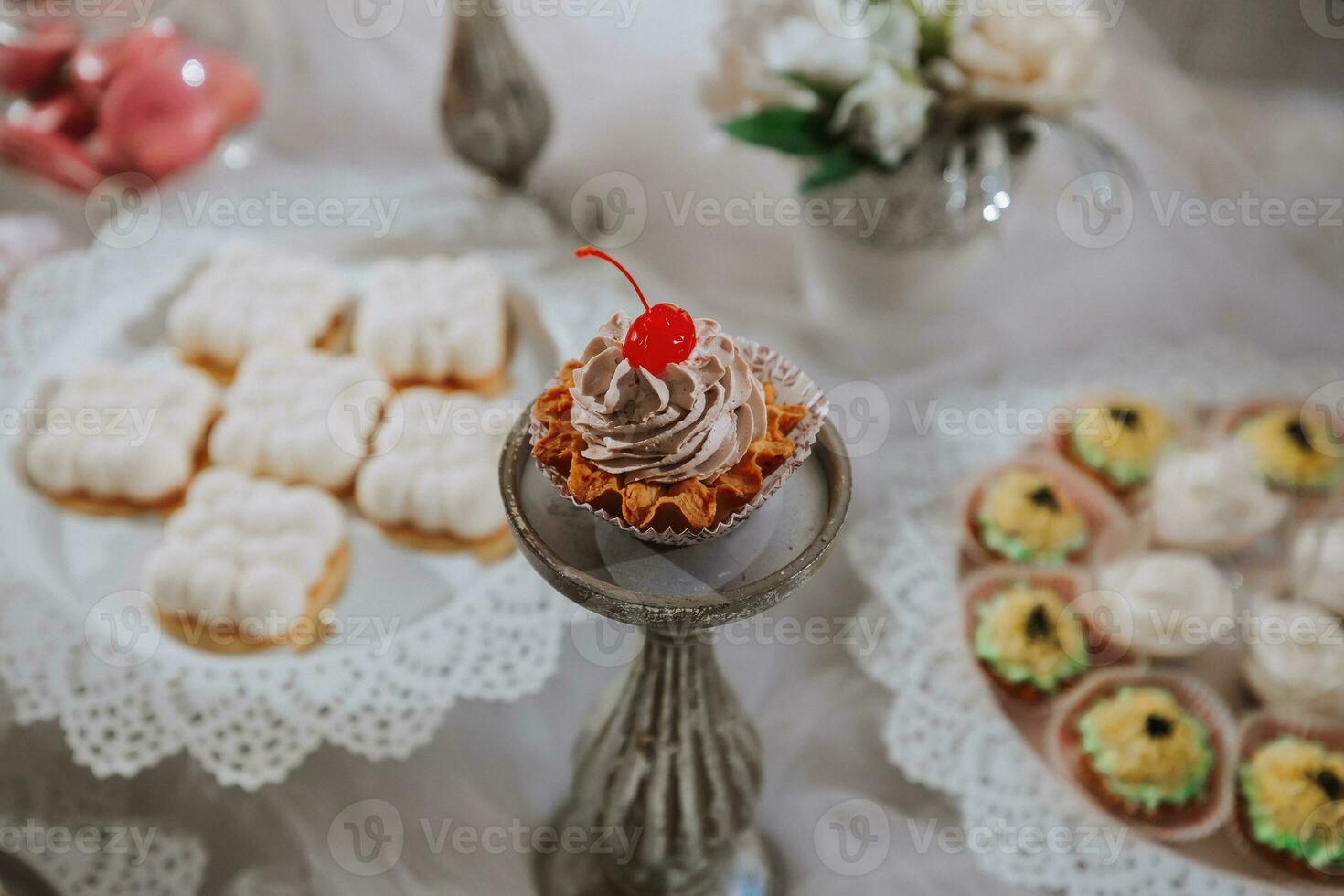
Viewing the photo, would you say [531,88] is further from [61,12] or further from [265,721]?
[265,721]

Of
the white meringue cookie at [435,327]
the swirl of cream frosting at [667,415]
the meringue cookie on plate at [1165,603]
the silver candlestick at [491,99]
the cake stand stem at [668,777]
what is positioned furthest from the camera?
the silver candlestick at [491,99]

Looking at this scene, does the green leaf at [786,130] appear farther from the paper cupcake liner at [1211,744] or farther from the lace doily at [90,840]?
the lace doily at [90,840]

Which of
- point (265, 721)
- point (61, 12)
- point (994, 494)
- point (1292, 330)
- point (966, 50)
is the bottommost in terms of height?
point (265, 721)

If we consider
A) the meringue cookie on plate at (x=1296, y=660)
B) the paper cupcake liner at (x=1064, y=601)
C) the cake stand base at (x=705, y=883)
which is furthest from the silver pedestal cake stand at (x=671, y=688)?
the meringue cookie on plate at (x=1296, y=660)

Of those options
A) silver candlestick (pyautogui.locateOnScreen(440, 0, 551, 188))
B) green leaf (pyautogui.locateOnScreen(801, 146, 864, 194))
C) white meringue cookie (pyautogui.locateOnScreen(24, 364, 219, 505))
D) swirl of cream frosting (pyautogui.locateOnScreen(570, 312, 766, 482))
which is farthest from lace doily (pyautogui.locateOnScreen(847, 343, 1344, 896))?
white meringue cookie (pyautogui.locateOnScreen(24, 364, 219, 505))

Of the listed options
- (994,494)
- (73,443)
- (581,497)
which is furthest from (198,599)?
(994,494)

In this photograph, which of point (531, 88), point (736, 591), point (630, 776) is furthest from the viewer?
point (531, 88)
